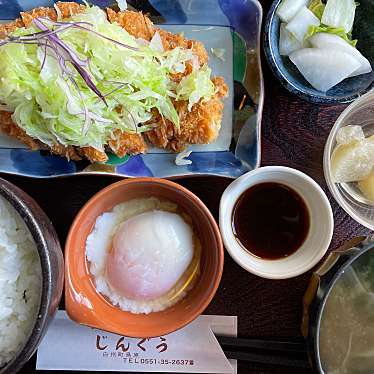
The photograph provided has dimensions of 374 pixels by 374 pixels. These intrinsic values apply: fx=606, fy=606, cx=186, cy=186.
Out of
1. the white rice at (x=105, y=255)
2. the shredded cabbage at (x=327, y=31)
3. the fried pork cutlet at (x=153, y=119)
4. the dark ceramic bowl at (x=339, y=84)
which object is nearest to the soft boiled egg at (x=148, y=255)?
the white rice at (x=105, y=255)

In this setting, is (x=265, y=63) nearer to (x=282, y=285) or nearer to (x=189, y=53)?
(x=189, y=53)

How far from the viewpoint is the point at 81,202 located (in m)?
2.27

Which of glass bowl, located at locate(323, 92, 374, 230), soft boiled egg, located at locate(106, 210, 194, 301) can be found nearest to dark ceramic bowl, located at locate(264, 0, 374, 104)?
glass bowl, located at locate(323, 92, 374, 230)

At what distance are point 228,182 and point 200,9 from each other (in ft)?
2.14

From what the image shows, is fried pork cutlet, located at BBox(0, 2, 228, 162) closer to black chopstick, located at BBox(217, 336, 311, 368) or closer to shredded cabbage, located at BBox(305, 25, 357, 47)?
shredded cabbage, located at BBox(305, 25, 357, 47)

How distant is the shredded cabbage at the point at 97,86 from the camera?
78.8 inches

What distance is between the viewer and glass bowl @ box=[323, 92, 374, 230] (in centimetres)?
216

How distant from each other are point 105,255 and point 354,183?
0.94 metres

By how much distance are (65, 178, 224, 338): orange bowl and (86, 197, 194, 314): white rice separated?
2cm

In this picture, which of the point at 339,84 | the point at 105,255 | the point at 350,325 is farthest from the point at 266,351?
the point at 339,84

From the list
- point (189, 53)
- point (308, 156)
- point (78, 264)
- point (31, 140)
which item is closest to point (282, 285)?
point (308, 156)

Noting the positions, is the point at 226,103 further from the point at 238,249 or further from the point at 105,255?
the point at 105,255

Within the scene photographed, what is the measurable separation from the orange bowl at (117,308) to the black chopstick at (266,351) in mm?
228

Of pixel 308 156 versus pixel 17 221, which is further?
pixel 308 156
